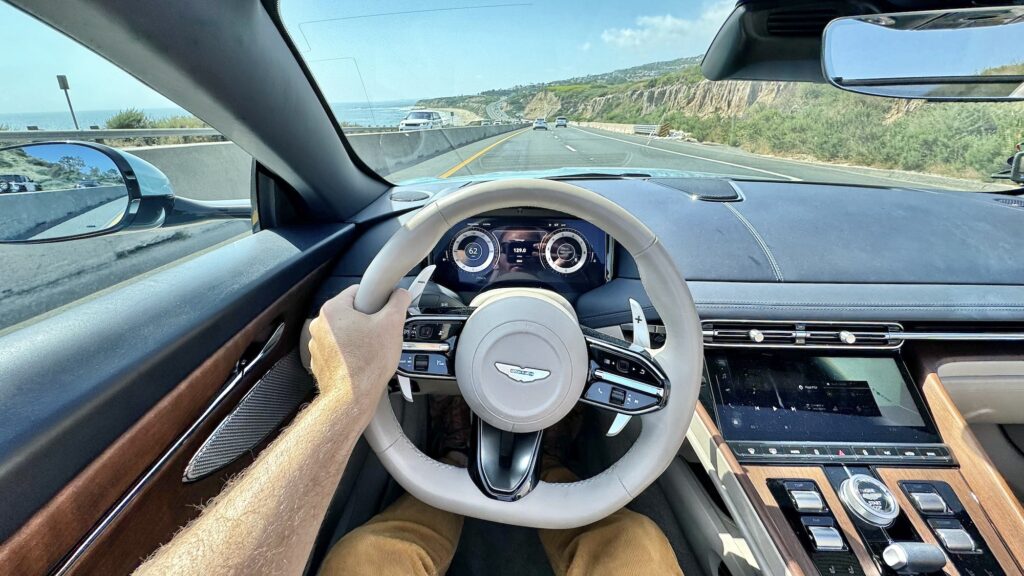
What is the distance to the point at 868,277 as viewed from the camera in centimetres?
201

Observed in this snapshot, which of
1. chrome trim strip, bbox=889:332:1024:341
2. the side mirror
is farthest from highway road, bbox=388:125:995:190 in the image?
the side mirror

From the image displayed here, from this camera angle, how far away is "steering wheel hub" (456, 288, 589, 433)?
1.40m

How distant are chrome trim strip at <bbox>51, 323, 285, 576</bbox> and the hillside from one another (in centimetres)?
144

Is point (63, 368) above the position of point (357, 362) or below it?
below

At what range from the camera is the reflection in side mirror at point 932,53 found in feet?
5.45

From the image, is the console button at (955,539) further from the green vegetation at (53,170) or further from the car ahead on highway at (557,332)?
the green vegetation at (53,170)

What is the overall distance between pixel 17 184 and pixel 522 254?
1.59 metres

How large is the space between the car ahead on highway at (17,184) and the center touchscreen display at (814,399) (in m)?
2.21

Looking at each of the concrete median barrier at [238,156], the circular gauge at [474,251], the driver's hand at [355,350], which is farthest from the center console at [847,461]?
the concrete median barrier at [238,156]

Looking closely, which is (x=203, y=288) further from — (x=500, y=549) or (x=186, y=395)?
(x=500, y=549)

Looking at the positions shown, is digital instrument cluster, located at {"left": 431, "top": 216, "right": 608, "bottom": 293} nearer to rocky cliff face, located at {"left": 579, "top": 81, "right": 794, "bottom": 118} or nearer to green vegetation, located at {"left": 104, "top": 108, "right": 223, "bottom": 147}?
rocky cliff face, located at {"left": 579, "top": 81, "right": 794, "bottom": 118}

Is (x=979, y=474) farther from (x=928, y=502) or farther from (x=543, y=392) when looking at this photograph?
(x=543, y=392)

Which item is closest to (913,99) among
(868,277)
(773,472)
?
(868,277)

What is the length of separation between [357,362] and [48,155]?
1133mm
